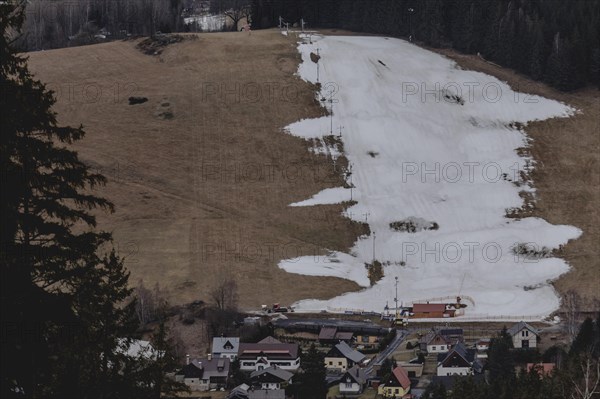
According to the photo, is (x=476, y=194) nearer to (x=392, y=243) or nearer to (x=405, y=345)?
(x=392, y=243)

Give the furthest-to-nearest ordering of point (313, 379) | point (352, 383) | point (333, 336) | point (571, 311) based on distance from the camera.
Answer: point (571, 311)
point (333, 336)
point (352, 383)
point (313, 379)

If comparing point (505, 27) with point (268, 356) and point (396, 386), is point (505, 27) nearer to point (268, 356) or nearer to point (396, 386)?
point (268, 356)

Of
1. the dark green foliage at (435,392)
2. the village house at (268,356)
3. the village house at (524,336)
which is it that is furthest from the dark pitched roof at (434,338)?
the dark green foliage at (435,392)

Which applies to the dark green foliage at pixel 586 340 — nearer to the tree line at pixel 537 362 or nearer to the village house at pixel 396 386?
the tree line at pixel 537 362

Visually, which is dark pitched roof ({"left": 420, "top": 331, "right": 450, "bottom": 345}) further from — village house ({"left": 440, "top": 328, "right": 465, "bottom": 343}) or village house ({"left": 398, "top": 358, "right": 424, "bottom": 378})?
village house ({"left": 398, "top": 358, "right": 424, "bottom": 378})

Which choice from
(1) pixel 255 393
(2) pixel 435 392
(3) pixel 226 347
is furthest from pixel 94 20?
(2) pixel 435 392

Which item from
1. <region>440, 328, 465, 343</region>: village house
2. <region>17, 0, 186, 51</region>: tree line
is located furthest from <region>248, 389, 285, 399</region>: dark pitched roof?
<region>17, 0, 186, 51</region>: tree line
